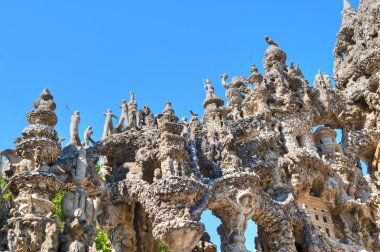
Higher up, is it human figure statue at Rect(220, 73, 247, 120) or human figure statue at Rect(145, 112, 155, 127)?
human figure statue at Rect(220, 73, 247, 120)

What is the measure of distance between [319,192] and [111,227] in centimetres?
759

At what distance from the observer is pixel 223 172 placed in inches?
460

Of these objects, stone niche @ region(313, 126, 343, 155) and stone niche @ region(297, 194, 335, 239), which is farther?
stone niche @ region(313, 126, 343, 155)

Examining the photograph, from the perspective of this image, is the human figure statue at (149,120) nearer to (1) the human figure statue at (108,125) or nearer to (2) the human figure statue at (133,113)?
(2) the human figure statue at (133,113)

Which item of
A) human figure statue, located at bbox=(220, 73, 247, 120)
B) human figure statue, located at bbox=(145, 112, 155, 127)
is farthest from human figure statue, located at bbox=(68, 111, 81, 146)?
human figure statue, located at bbox=(220, 73, 247, 120)

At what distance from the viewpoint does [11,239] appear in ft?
25.7

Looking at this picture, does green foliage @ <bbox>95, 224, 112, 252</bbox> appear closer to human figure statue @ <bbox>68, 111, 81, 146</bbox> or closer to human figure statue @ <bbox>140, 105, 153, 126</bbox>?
human figure statue @ <bbox>140, 105, 153, 126</bbox>

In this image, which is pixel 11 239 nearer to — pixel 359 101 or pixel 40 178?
pixel 40 178

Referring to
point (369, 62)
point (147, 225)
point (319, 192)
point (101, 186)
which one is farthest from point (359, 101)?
point (101, 186)

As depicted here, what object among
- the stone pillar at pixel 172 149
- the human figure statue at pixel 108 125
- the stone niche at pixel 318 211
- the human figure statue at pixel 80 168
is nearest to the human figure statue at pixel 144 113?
the human figure statue at pixel 108 125

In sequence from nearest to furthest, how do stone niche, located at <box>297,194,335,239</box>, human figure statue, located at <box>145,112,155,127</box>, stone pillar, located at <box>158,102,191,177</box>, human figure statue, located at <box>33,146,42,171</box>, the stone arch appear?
human figure statue, located at <box>33,146,42,171</box> → stone pillar, located at <box>158,102,191,177</box> → the stone arch → human figure statue, located at <box>145,112,155,127</box> → stone niche, located at <box>297,194,335,239</box>

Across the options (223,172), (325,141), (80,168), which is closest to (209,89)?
(223,172)

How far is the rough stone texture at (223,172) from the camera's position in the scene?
8.98m

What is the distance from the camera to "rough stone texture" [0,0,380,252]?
898cm
